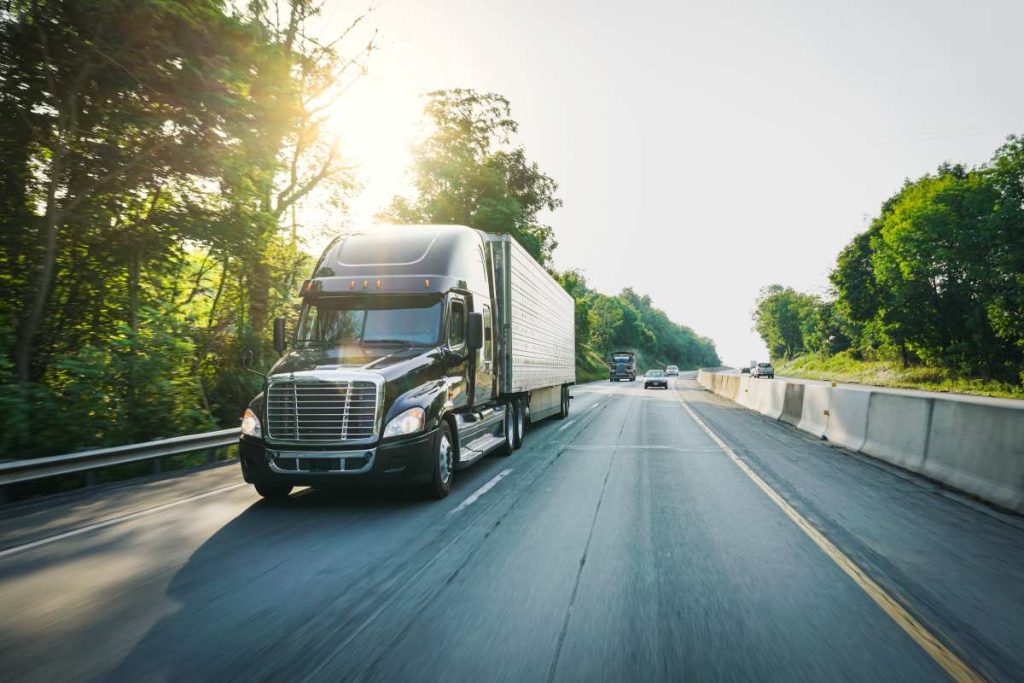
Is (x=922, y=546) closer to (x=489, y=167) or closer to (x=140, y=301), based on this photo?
(x=140, y=301)

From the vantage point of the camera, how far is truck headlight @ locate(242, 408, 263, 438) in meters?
7.42

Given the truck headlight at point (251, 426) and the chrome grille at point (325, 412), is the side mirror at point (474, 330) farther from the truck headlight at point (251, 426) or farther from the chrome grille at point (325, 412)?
the truck headlight at point (251, 426)

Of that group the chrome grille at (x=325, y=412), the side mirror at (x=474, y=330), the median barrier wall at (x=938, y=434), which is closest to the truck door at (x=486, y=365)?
the side mirror at (x=474, y=330)

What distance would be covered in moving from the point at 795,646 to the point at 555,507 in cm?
397

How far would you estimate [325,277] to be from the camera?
8.94m

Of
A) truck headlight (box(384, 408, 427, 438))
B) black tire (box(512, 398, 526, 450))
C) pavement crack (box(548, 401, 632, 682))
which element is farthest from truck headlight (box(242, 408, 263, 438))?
black tire (box(512, 398, 526, 450))

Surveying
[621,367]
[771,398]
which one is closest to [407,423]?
[771,398]

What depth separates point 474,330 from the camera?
883 cm

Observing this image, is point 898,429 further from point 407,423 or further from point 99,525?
point 99,525

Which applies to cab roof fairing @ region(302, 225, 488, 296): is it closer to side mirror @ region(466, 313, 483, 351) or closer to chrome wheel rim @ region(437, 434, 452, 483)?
side mirror @ region(466, 313, 483, 351)

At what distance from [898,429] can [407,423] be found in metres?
8.19

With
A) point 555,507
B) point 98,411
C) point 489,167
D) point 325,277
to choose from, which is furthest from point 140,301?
point 489,167

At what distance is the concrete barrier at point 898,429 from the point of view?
981 cm

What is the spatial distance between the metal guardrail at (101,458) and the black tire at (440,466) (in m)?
4.77
